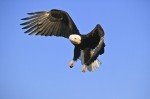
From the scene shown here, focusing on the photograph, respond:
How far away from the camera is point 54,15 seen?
444 inches

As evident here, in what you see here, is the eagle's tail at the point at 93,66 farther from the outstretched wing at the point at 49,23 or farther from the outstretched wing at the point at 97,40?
the outstretched wing at the point at 49,23

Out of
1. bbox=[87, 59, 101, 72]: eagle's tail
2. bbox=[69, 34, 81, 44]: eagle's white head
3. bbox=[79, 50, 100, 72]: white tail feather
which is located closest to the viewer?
bbox=[69, 34, 81, 44]: eagle's white head

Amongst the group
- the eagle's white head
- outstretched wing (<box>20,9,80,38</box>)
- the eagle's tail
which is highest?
outstretched wing (<box>20,9,80,38</box>)

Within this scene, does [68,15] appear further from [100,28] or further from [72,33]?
[100,28]

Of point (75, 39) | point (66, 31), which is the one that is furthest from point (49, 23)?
point (75, 39)

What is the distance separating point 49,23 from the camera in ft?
37.2

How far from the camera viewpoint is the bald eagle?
10.0 metres

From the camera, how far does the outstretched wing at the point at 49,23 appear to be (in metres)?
11.1

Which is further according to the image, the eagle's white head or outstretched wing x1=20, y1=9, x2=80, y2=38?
outstretched wing x1=20, y1=9, x2=80, y2=38

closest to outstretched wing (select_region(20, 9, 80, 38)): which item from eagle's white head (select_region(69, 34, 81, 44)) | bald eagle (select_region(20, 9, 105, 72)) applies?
bald eagle (select_region(20, 9, 105, 72))

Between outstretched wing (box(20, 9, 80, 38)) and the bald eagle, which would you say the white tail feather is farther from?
outstretched wing (box(20, 9, 80, 38))

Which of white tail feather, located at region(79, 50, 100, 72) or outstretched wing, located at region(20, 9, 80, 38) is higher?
outstretched wing, located at region(20, 9, 80, 38)

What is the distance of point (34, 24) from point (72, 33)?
3.82 feet

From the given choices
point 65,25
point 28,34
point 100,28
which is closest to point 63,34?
point 65,25
